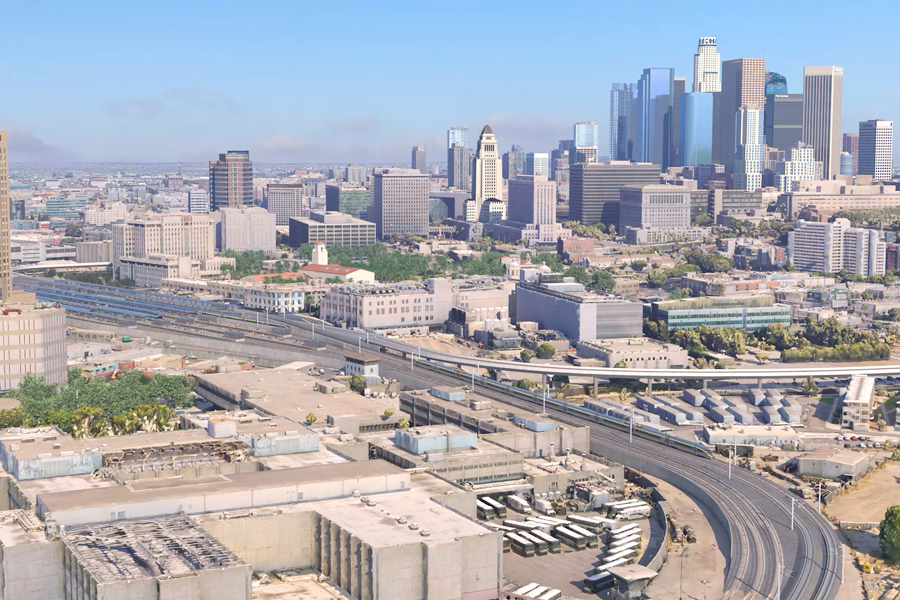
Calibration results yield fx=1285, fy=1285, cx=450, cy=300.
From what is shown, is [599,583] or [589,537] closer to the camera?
[599,583]

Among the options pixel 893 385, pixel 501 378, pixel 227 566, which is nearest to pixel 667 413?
pixel 501 378

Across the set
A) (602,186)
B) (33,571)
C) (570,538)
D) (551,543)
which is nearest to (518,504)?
(570,538)

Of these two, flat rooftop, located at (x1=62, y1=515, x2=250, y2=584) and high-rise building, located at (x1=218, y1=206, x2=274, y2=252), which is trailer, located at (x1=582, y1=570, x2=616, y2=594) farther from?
high-rise building, located at (x1=218, y1=206, x2=274, y2=252)

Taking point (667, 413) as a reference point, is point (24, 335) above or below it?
above

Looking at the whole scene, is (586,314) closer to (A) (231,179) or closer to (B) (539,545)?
(B) (539,545)

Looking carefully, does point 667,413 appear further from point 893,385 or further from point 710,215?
point 710,215

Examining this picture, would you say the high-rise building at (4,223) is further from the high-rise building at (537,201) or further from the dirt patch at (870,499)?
the high-rise building at (537,201)
